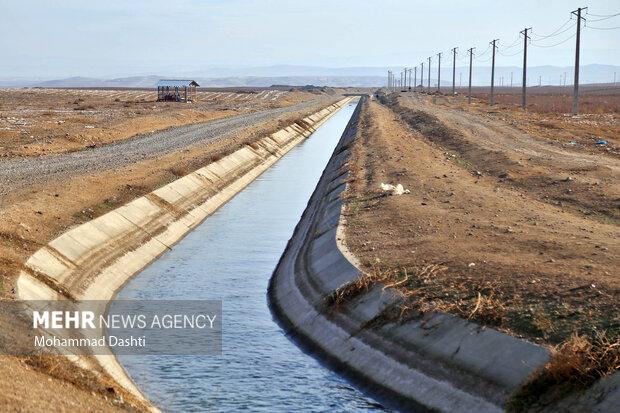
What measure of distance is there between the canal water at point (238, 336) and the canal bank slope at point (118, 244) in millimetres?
484

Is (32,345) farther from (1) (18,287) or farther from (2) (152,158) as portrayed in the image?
(2) (152,158)

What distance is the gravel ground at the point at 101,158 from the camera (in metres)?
33.9

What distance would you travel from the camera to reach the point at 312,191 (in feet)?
148

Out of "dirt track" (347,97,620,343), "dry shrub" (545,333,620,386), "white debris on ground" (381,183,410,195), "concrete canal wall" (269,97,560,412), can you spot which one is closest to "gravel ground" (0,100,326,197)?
"dirt track" (347,97,620,343)

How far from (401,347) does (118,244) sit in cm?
1269

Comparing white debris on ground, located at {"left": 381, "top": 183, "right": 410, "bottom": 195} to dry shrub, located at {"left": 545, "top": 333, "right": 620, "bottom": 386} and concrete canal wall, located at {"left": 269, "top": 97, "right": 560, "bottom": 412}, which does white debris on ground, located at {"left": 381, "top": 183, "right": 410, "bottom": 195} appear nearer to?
concrete canal wall, located at {"left": 269, "top": 97, "right": 560, "bottom": 412}

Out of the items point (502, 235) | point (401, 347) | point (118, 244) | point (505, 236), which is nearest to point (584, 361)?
point (401, 347)

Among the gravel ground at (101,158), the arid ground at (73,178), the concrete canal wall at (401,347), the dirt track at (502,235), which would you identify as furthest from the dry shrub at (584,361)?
the gravel ground at (101,158)

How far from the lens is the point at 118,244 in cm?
2642

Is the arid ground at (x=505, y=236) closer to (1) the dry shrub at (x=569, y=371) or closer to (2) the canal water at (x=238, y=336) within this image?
(1) the dry shrub at (x=569, y=371)

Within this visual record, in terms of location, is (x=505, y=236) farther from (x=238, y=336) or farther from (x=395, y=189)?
(x=395, y=189)

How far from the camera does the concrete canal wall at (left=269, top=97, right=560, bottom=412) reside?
1374 cm

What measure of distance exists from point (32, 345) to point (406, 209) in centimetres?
1360

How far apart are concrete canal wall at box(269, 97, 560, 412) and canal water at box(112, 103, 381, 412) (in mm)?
447
